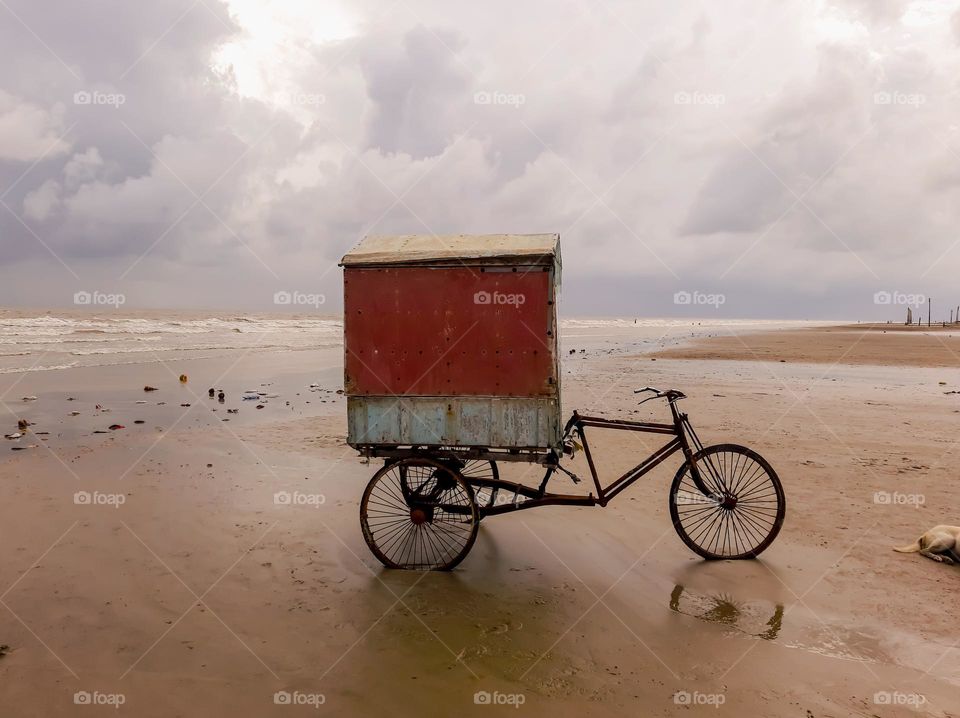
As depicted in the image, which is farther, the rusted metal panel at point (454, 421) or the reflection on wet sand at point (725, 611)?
the rusted metal panel at point (454, 421)

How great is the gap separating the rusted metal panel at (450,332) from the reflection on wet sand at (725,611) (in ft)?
6.60

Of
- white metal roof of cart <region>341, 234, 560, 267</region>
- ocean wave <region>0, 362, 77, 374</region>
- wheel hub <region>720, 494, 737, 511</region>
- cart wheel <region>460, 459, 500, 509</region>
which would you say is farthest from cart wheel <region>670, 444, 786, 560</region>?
ocean wave <region>0, 362, 77, 374</region>

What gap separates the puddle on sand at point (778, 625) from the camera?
3952 millimetres

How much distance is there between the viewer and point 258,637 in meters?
4.05

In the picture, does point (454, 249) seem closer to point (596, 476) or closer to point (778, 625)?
point (596, 476)

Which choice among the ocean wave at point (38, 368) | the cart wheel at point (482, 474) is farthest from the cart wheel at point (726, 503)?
the ocean wave at point (38, 368)

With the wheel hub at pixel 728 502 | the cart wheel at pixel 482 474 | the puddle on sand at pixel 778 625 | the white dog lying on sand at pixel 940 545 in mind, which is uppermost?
the wheel hub at pixel 728 502

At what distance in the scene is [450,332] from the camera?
16.4 feet

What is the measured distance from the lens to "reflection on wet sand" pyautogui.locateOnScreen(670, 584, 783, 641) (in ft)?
13.8

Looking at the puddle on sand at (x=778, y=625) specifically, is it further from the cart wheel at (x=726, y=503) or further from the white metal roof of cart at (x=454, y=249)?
the white metal roof of cart at (x=454, y=249)

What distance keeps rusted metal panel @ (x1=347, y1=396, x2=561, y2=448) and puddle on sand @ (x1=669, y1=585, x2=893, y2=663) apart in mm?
1727

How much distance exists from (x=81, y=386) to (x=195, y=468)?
995 cm

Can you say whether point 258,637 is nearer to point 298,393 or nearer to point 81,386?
point 298,393

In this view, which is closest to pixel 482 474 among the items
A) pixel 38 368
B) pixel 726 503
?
pixel 726 503
